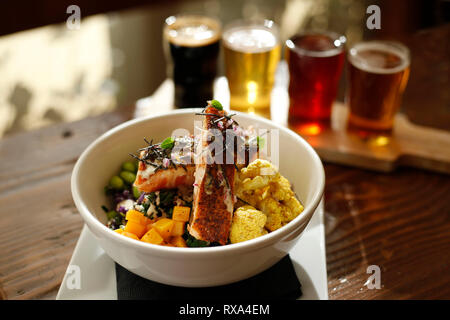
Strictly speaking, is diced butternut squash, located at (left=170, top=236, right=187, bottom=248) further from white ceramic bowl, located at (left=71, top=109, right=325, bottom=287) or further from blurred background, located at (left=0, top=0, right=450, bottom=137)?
blurred background, located at (left=0, top=0, right=450, bottom=137)

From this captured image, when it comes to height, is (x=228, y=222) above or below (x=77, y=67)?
above

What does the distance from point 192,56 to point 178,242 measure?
3.18 feet

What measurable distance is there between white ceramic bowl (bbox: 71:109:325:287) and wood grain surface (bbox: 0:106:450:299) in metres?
0.20

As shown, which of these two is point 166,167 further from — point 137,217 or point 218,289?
point 218,289

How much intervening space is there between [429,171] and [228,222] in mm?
894

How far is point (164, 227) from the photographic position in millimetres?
1009

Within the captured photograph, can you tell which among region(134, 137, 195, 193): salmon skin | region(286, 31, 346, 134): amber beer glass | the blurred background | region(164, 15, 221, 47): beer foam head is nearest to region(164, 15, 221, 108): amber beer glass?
region(164, 15, 221, 47): beer foam head

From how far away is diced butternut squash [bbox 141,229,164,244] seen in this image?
976mm

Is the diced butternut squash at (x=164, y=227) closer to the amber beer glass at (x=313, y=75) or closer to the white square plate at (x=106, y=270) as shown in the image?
the white square plate at (x=106, y=270)

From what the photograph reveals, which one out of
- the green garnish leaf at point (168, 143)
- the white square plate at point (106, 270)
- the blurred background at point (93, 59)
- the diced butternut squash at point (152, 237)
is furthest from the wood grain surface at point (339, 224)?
the blurred background at point (93, 59)

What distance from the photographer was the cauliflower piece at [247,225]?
3.22 ft
